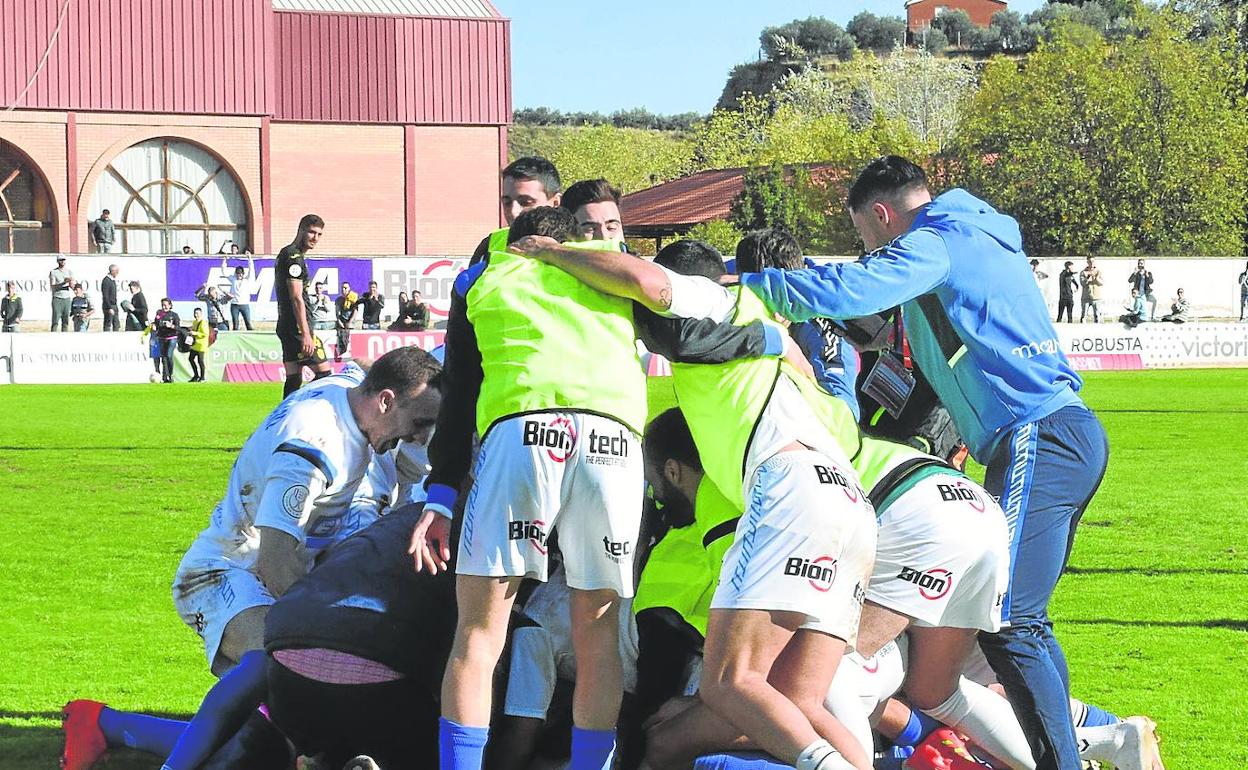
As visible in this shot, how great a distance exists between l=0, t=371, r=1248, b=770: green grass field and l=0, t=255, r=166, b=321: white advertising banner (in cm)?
1671

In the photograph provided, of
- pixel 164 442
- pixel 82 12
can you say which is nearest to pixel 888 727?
pixel 164 442

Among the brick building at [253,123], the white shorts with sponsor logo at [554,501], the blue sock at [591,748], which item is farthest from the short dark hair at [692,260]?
the brick building at [253,123]

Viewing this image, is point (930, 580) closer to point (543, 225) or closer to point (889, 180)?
point (889, 180)

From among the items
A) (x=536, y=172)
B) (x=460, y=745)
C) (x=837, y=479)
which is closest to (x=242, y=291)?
(x=536, y=172)

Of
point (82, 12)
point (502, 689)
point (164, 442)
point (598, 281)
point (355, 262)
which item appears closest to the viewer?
point (598, 281)

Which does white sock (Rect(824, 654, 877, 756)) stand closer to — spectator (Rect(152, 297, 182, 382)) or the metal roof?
spectator (Rect(152, 297, 182, 382))

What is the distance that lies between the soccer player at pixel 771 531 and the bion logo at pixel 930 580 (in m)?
0.29

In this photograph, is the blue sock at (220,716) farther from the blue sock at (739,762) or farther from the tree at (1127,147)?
the tree at (1127,147)

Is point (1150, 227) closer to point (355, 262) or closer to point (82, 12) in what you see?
point (355, 262)

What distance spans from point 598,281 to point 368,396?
132cm

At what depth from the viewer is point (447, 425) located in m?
4.95

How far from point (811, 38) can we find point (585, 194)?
468ft

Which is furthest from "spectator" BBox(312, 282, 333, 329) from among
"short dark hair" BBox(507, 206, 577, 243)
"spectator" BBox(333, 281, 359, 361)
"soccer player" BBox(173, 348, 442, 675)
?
"short dark hair" BBox(507, 206, 577, 243)

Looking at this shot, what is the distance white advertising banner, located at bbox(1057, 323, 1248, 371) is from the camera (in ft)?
113
